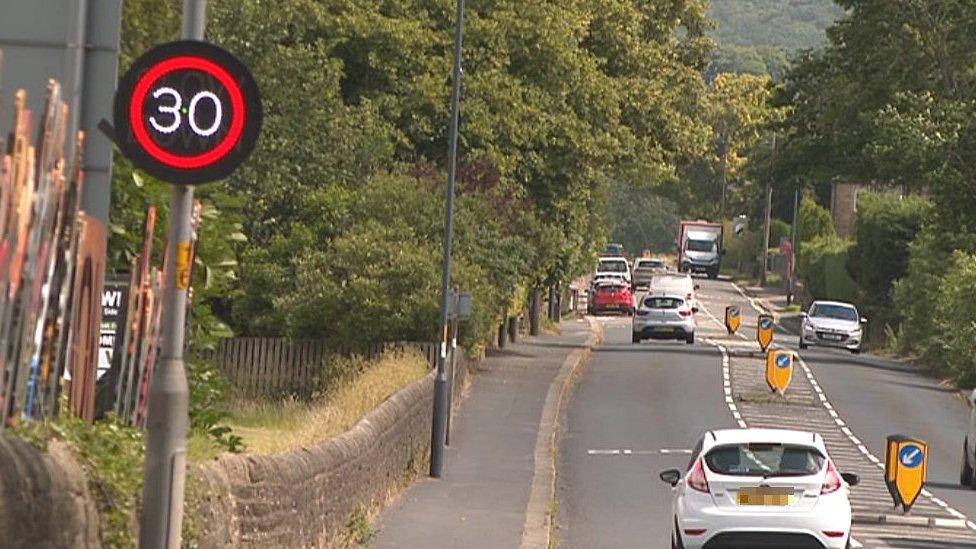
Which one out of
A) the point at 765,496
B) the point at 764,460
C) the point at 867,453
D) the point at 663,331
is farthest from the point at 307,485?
the point at 663,331

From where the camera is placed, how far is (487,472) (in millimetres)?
30641

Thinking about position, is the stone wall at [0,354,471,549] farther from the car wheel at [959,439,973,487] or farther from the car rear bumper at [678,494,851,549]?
the car wheel at [959,439,973,487]

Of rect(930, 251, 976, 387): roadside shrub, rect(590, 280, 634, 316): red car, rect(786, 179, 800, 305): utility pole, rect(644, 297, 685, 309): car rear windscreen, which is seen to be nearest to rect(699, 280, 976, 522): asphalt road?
rect(930, 251, 976, 387): roadside shrub

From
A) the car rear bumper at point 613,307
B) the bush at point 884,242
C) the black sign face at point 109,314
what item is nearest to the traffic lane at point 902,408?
the black sign face at point 109,314

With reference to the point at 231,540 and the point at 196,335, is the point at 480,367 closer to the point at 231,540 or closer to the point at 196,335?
the point at 196,335

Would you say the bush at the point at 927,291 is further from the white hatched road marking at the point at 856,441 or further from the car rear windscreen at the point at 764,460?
the car rear windscreen at the point at 764,460

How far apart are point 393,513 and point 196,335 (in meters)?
4.60

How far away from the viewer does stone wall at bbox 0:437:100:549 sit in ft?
29.6

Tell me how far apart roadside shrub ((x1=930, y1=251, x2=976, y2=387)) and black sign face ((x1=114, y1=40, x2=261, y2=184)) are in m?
43.9

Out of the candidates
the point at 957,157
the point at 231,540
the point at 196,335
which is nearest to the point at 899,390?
the point at 957,157

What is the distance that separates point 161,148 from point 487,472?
21044 millimetres

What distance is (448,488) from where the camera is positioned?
28.2 meters

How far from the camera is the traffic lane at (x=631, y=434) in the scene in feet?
83.9

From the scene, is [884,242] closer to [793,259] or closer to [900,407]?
[793,259]
